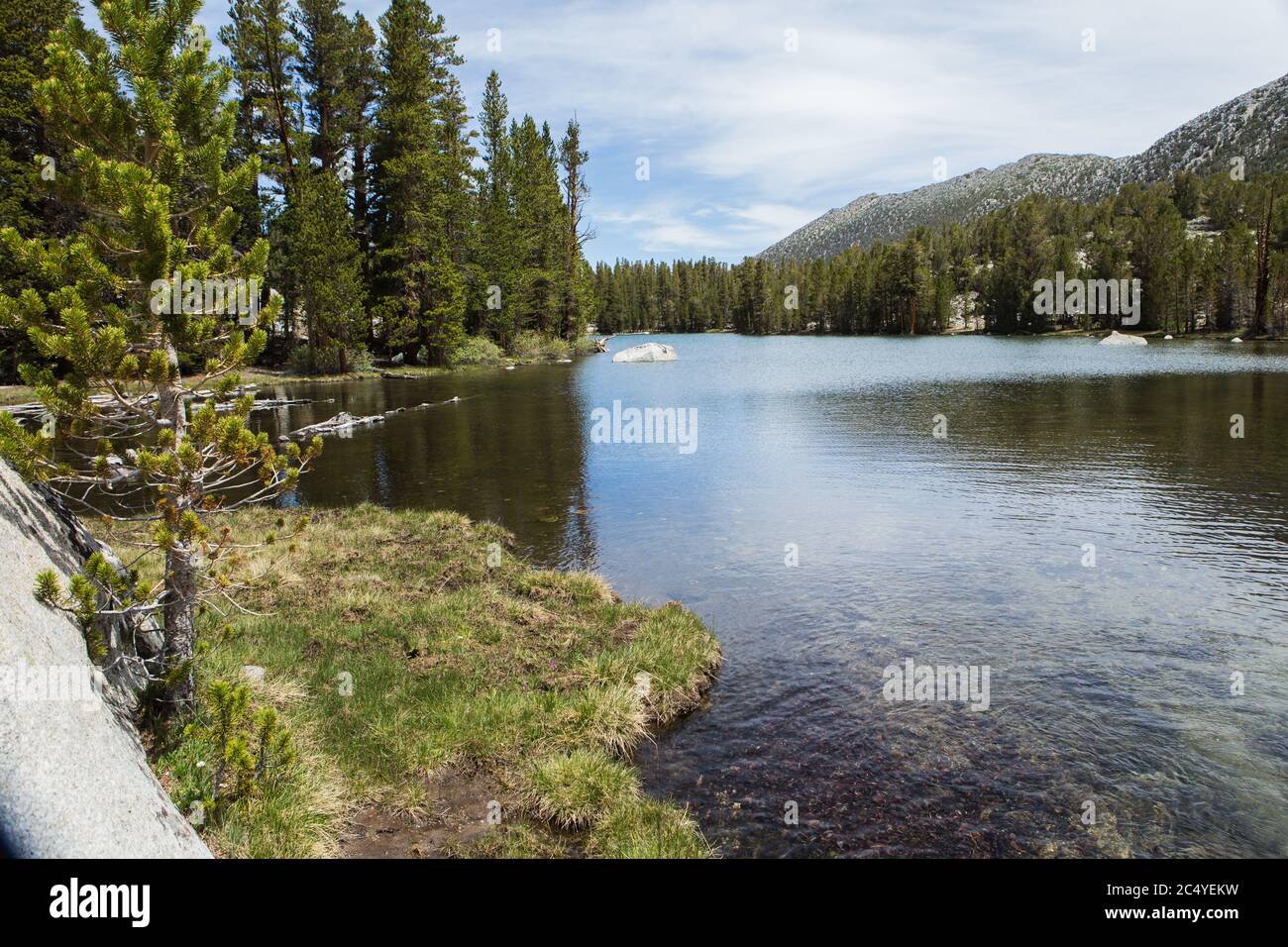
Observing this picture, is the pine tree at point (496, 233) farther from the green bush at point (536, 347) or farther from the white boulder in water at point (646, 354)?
the white boulder in water at point (646, 354)

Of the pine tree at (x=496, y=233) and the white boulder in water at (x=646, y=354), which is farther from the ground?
the pine tree at (x=496, y=233)

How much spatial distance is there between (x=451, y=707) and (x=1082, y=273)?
174 m

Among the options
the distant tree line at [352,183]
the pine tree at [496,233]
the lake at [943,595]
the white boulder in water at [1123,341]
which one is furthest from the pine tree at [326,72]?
the white boulder in water at [1123,341]

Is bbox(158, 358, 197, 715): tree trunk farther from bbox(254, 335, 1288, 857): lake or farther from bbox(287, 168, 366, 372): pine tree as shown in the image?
bbox(287, 168, 366, 372): pine tree

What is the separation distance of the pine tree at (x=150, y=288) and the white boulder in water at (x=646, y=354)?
269 ft

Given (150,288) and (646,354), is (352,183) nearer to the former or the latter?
(646,354)

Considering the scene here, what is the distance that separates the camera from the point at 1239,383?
162ft

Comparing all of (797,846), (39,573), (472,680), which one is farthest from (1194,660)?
(39,573)

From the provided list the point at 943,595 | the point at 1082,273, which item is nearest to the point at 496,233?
the point at 943,595

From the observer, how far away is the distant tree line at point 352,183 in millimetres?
53156

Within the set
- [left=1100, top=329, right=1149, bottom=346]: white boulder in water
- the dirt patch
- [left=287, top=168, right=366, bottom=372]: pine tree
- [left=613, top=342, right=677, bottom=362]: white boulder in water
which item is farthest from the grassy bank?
[left=1100, top=329, right=1149, bottom=346]: white boulder in water

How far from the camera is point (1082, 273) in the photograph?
14912 centimetres

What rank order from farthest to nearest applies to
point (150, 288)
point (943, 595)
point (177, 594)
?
point (943, 595) → point (177, 594) → point (150, 288)
